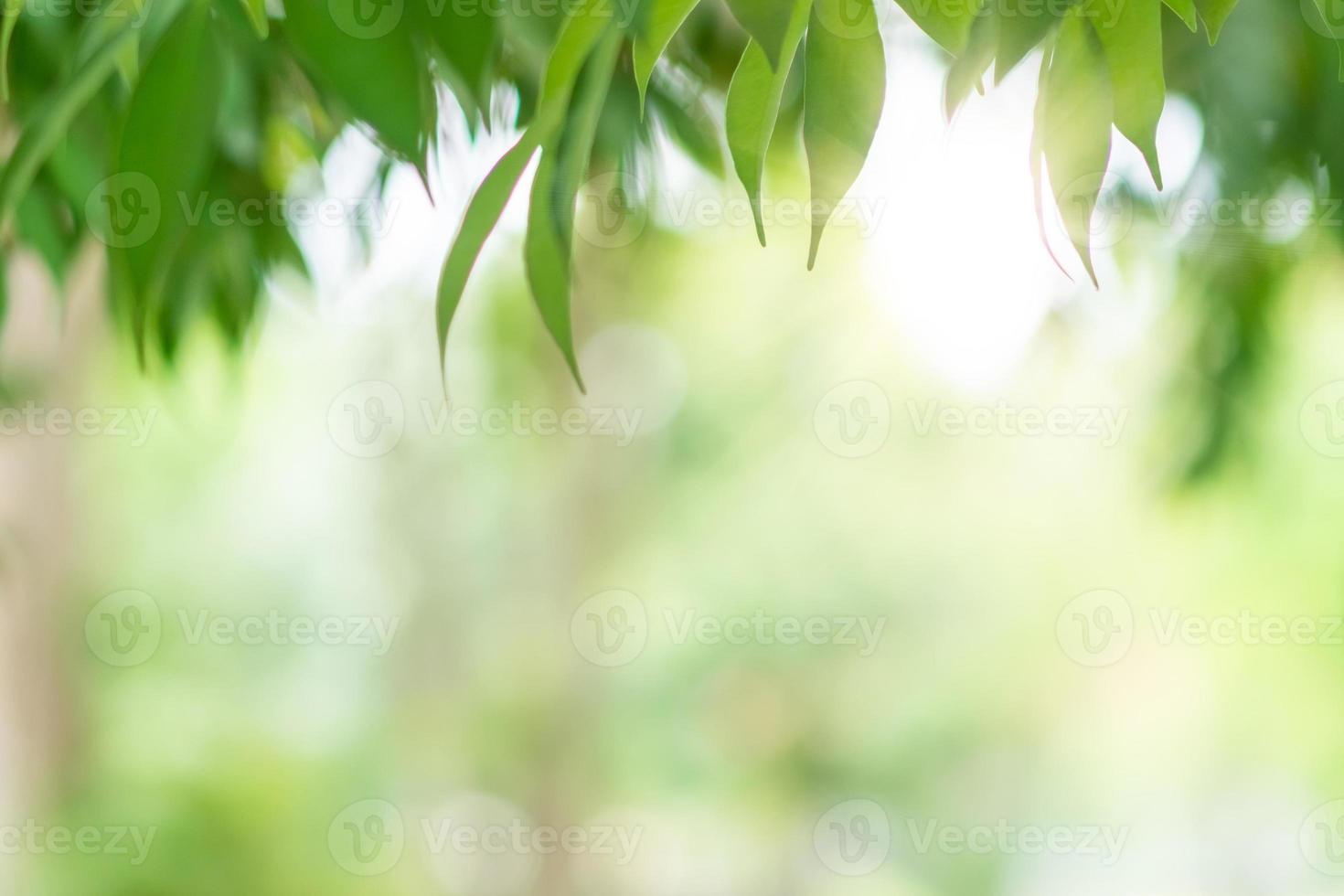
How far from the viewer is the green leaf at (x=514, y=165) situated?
292 millimetres

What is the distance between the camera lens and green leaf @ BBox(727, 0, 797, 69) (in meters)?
0.26

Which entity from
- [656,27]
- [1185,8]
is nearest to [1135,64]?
[1185,8]

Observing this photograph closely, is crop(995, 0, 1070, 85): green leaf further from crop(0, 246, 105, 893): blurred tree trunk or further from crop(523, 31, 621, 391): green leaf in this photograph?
crop(0, 246, 105, 893): blurred tree trunk

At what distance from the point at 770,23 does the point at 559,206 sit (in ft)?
0.31

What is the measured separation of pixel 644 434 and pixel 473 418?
0.59 metres

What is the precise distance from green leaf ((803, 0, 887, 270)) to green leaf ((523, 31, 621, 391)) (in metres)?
0.08

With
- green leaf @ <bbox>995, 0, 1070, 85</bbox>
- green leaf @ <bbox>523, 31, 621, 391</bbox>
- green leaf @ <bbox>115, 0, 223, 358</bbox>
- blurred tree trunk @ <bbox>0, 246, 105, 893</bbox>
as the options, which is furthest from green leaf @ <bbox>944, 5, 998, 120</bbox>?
blurred tree trunk @ <bbox>0, 246, 105, 893</bbox>

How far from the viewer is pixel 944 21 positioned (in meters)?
0.27

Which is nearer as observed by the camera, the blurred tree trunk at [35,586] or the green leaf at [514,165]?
the green leaf at [514,165]

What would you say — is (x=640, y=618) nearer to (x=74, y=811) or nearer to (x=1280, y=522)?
(x=74, y=811)

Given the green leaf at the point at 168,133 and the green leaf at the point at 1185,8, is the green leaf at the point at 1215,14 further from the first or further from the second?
the green leaf at the point at 168,133

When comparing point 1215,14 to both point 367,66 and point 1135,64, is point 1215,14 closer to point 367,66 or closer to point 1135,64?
point 1135,64

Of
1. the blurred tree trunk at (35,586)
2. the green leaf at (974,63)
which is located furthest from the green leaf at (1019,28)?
the blurred tree trunk at (35,586)

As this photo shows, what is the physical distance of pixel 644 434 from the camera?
3627 millimetres
